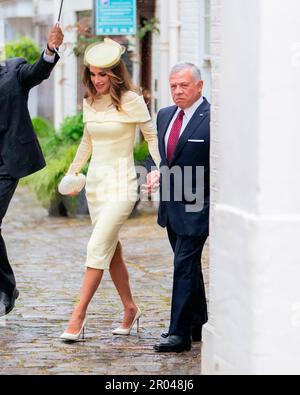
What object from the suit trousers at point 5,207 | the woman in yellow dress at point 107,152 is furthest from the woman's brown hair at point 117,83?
the suit trousers at point 5,207

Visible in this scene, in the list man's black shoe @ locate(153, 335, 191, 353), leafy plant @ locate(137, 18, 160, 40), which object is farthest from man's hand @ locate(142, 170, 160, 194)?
leafy plant @ locate(137, 18, 160, 40)

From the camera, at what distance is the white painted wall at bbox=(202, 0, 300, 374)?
617 cm

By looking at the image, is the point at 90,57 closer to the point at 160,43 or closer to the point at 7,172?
the point at 7,172

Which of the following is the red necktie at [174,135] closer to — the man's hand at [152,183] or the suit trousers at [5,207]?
the man's hand at [152,183]

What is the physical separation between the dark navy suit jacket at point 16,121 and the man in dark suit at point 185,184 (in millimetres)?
1038

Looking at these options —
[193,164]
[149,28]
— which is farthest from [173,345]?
[149,28]

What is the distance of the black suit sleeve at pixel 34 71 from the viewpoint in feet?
28.2

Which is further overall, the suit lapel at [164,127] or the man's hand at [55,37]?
the man's hand at [55,37]

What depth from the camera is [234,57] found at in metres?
6.48

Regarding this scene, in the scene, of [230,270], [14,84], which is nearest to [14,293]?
[14,84]

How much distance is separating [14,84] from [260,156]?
9.89 ft

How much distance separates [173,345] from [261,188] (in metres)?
2.25

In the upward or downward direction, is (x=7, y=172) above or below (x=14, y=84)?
below

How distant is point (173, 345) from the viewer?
323 inches
